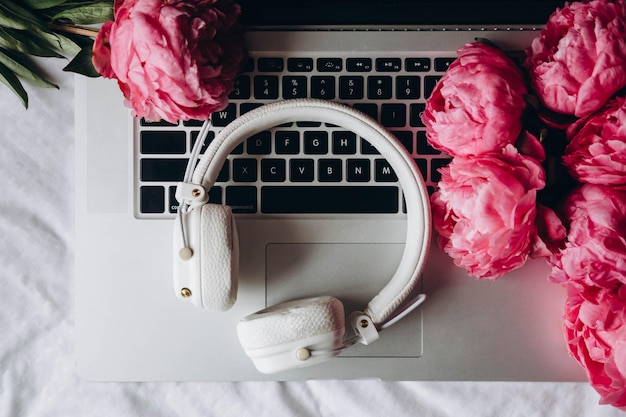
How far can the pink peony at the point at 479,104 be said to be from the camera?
1.21ft

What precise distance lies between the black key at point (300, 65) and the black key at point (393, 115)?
0.07 metres

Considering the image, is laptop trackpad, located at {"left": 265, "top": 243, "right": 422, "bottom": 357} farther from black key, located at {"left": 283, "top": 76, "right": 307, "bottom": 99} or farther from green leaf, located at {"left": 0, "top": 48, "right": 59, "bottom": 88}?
green leaf, located at {"left": 0, "top": 48, "right": 59, "bottom": 88}

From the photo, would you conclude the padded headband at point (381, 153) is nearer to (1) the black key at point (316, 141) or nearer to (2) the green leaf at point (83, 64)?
(1) the black key at point (316, 141)

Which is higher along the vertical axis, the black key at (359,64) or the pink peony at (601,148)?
the black key at (359,64)

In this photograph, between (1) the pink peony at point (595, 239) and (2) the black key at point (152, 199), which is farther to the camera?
(2) the black key at point (152, 199)

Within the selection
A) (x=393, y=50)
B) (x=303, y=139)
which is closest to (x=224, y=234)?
(x=303, y=139)

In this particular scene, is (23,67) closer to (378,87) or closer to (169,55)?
→ (169,55)

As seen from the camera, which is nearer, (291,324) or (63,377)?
(291,324)

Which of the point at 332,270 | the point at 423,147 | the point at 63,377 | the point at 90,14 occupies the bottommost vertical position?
the point at 63,377

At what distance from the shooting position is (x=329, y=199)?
0.46 meters

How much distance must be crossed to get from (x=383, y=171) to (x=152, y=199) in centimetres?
20

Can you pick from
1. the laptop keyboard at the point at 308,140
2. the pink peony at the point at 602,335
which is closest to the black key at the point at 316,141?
the laptop keyboard at the point at 308,140

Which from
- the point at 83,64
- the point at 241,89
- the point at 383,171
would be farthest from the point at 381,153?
the point at 83,64

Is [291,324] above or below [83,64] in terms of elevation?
below
